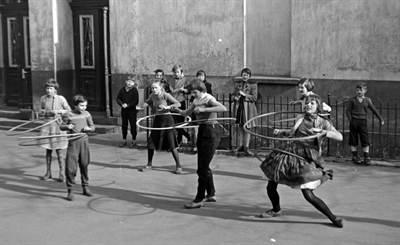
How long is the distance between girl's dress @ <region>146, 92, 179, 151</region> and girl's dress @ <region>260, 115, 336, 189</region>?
11.6 feet

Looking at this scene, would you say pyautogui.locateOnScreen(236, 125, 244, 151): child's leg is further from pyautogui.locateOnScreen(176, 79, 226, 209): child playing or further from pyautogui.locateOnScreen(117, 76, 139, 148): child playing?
pyautogui.locateOnScreen(176, 79, 226, 209): child playing

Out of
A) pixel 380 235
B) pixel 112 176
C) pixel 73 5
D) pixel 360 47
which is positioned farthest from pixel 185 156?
pixel 73 5

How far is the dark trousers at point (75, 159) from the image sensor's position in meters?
9.45

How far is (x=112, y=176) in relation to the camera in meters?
11.1

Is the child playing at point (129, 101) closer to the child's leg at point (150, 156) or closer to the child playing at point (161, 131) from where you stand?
A: the child playing at point (161, 131)

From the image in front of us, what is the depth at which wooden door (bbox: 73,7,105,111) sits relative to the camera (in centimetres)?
1728

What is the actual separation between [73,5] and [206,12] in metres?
4.58

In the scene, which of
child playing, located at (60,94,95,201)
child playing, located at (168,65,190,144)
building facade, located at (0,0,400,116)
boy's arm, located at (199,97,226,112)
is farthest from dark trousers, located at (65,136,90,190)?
building facade, located at (0,0,400,116)

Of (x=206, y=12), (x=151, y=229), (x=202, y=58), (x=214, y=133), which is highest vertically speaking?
(x=206, y=12)

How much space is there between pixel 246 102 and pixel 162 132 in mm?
2320

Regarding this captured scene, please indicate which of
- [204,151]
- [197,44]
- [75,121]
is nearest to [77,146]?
[75,121]

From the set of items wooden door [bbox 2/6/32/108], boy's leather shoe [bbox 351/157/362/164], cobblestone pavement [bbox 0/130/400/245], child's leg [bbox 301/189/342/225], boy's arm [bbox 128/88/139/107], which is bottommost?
cobblestone pavement [bbox 0/130/400/245]

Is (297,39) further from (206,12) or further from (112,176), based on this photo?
(112,176)

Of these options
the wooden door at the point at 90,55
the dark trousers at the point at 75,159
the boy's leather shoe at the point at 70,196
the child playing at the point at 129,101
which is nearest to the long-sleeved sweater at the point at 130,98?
the child playing at the point at 129,101
